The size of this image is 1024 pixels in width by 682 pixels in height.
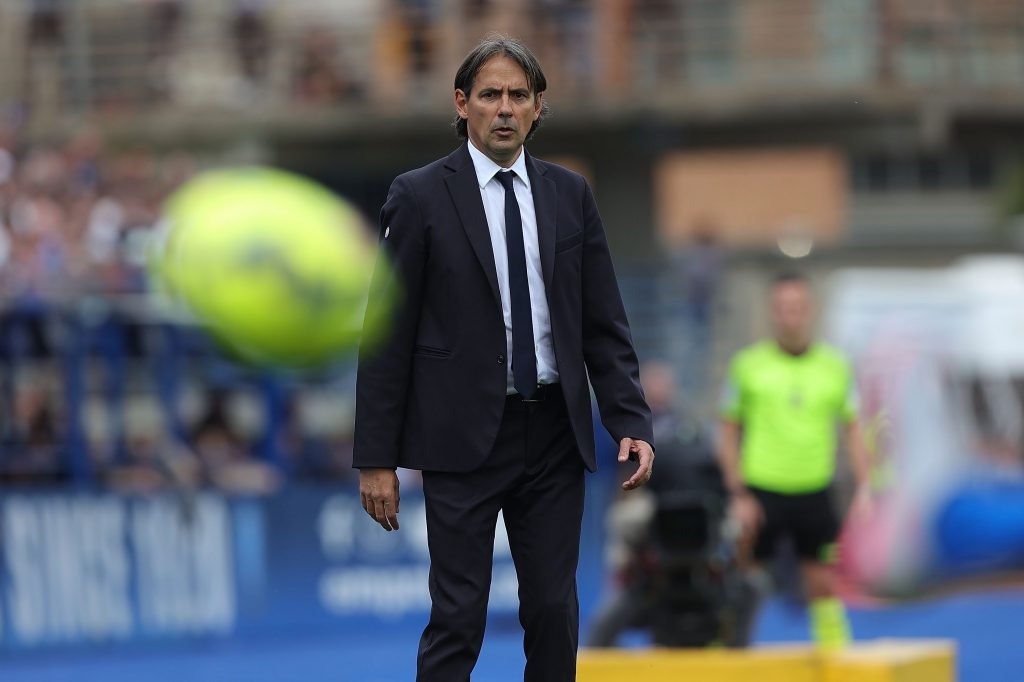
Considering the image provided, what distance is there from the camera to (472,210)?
5.54m

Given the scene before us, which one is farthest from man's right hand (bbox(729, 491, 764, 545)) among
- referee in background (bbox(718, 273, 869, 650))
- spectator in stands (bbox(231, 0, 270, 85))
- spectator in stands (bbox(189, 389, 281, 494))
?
spectator in stands (bbox(231, 0, 270, 85))

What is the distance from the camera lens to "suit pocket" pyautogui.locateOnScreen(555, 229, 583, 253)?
5.60 metres

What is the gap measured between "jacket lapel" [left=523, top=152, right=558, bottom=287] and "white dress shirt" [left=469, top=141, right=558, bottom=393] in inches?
0.7

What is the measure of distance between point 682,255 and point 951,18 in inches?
215

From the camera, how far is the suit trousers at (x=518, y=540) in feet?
18.0

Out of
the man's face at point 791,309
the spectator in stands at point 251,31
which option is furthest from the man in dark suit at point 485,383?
the spectator in stands at point 251,31

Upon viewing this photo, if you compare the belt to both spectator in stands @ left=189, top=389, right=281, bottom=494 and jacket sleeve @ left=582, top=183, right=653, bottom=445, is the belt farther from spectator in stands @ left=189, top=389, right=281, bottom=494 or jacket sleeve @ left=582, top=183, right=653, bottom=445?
spectator in stands @ left=189, top=389, right=281, bottom=494

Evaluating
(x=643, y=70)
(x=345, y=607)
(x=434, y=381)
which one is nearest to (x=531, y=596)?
(x=434, y=381)

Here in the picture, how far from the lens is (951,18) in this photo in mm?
23594

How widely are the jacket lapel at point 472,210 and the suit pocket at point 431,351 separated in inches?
7.9

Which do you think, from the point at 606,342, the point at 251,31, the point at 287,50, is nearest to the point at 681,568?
the point at 606,342

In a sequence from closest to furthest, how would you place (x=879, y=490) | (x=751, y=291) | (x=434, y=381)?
1. (x=434, y=381)
2. (x=879, y=490)
3. (x=751, y=291)

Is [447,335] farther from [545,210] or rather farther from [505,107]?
[505,107]

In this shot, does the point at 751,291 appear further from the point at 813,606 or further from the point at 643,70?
the point at 813,606
